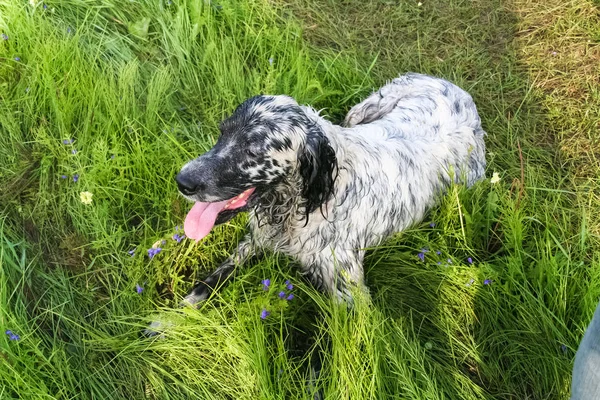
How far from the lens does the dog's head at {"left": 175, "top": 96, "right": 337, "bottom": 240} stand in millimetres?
2305

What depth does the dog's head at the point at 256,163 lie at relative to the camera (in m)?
2.30

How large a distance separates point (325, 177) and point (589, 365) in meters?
1.37

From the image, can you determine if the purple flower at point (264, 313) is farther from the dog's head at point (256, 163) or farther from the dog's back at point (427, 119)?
the dog's back at point (427, 119)

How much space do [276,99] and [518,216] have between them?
1.56 metres

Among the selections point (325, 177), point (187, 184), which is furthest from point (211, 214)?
point (325, 177)

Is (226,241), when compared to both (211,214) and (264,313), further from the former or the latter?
(264,313)

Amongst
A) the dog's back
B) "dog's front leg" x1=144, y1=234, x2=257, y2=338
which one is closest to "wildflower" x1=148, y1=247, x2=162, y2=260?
"dog's front leg" x1=144, y1=234, x2=257, y2=338

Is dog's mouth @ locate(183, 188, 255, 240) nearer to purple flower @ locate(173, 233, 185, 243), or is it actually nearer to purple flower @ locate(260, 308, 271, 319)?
purple flower @ locate(173, 233, 185, 243)

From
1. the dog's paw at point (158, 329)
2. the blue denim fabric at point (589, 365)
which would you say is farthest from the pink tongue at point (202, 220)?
the blue denim fabric at point (589, 365)

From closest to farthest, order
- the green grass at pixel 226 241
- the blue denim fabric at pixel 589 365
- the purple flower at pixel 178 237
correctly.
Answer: the blue denim fabric at pixel 589 365, the green grass at pixel 226 241, the purple flower at pixel 178 237

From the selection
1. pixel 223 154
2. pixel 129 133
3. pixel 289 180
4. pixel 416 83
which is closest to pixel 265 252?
pixel 289 180

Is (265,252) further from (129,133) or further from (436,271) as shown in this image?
(129,133)

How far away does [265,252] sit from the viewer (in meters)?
2.90

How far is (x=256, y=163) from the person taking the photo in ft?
7.63
